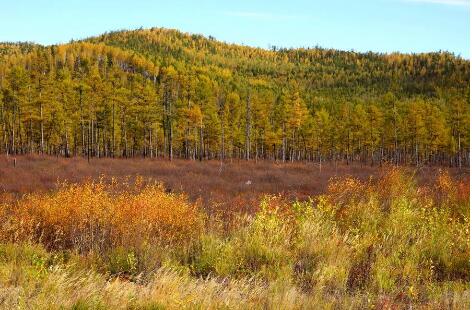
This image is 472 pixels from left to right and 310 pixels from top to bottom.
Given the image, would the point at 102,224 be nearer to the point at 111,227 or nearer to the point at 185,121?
the point at 111,227

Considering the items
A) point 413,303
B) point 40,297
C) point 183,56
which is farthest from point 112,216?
point 183,56

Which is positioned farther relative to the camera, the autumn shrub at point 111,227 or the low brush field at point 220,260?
the autumn shrub at point 111,227

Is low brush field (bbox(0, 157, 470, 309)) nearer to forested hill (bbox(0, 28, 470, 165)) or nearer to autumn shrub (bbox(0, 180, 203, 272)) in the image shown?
autumn shrub (bbox(0, 180, 203, 272))

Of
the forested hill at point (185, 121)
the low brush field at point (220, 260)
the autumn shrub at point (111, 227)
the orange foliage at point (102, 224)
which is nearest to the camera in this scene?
the low brush field at point (220, 260)

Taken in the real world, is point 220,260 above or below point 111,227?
below

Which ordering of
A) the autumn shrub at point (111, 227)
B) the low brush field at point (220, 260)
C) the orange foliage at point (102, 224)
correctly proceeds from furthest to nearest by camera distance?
the orange foliage at point (102, 224) < the autumn shrub at point (111, 227) < the low brush field at point (220, 260)

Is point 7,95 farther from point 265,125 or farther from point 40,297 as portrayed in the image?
point 40,297

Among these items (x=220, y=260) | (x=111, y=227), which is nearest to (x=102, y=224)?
(x=111, y=227)

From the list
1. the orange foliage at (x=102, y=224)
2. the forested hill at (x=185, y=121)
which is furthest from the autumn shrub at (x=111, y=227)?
the forested hill at (x=185, y=121)

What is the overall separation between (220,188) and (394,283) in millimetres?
15934

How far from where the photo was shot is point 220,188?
21.3 m

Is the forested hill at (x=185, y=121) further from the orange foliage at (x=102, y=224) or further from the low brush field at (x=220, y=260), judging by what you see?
the low brush field at (x=220, y=260)

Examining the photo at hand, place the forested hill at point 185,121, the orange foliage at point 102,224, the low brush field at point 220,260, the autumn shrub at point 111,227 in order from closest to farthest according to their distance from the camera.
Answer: the low brush field at point 220,260, the autumn shrub at point 111,227, the orange foliage at point 102,224, the forested hill at point 185,121

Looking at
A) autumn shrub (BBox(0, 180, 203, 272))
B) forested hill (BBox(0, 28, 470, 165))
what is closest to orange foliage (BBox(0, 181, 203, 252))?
autumn shrub (BBox(0, 180, 203, 272))
